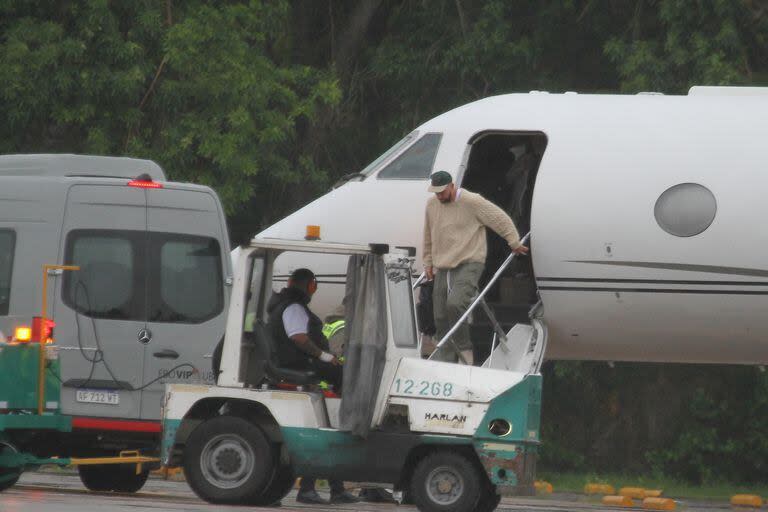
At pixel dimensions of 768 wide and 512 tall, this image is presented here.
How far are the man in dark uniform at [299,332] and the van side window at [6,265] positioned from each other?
2.44 meters

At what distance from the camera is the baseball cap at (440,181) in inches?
586

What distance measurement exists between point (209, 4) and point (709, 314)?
10910 mm

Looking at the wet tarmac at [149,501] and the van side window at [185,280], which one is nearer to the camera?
the wet tarmac at [149,501]

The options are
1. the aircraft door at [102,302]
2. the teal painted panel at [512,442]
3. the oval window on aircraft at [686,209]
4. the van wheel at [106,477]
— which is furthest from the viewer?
the van wheel at [106,477]

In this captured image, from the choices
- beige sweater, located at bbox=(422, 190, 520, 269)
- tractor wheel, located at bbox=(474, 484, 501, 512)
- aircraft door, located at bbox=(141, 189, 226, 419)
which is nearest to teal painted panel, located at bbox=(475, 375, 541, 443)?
tractor wheel, located at bbox=(474, 484, 501, 512)

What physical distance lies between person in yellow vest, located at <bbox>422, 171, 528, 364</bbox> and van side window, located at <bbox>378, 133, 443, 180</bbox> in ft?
3.54

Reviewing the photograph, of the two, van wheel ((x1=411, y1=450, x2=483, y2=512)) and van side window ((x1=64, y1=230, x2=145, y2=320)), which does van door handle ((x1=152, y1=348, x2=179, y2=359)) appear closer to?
van side window ((x1=64, y1=230, x2=145, y2=320))

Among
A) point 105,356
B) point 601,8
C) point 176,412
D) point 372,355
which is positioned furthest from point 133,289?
point 601,8

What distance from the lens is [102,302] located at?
15008 mm

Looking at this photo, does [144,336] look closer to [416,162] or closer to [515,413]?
[416,162]

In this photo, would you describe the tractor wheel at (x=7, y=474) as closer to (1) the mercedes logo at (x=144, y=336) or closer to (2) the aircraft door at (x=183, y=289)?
(2) the aircraft door at (x=183, y=289)

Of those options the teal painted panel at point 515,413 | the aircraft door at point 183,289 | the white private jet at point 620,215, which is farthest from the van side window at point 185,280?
the teal painted panel at point 515,413

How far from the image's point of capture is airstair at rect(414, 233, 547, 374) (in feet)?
49.6

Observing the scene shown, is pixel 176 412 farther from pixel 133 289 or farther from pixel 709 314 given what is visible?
pixel 709 314
